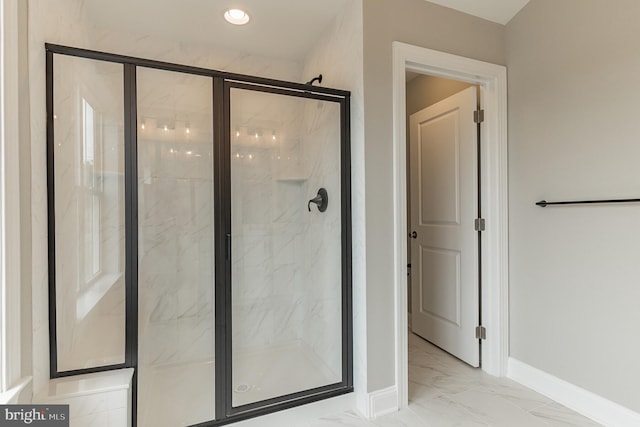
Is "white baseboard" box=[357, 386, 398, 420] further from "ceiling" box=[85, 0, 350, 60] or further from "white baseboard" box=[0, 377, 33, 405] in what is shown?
"ceiling" box=[85, 0, 350, 60]

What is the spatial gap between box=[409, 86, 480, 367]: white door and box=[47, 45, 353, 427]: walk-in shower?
1.07 meters

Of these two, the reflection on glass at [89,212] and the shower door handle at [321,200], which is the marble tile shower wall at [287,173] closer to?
the shower door handle at [321,200]

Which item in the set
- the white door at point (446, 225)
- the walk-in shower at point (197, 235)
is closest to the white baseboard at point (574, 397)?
the white door at point (446, 225)

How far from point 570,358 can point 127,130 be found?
Answer: 112 inches

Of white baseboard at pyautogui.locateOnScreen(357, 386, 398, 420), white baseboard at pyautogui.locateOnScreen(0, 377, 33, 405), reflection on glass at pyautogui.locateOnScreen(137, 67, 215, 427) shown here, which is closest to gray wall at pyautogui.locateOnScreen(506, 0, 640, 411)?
white baseboard at pyautogui.locateOnScreen(357, 386, 398, 420)

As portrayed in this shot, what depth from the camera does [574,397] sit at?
188cm

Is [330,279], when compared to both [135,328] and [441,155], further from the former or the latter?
[441,155]

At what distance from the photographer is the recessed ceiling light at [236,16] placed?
213 cm

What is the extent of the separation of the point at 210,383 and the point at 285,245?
3.31ft

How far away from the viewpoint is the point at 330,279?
217 cm

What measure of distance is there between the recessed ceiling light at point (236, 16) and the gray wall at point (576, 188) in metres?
1.90

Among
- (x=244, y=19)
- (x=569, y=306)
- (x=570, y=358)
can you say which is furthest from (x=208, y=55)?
(x=570, y=358)

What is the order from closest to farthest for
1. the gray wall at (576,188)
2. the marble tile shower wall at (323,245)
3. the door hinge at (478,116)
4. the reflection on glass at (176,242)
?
1. the gray wall at (576,188)
2. the reflection on glass at (176,242)
3. the marble tile shower wall at (323,245)
4. the door hinge at (478,116)

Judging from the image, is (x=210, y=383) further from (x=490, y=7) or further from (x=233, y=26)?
(x=490, y=7)
